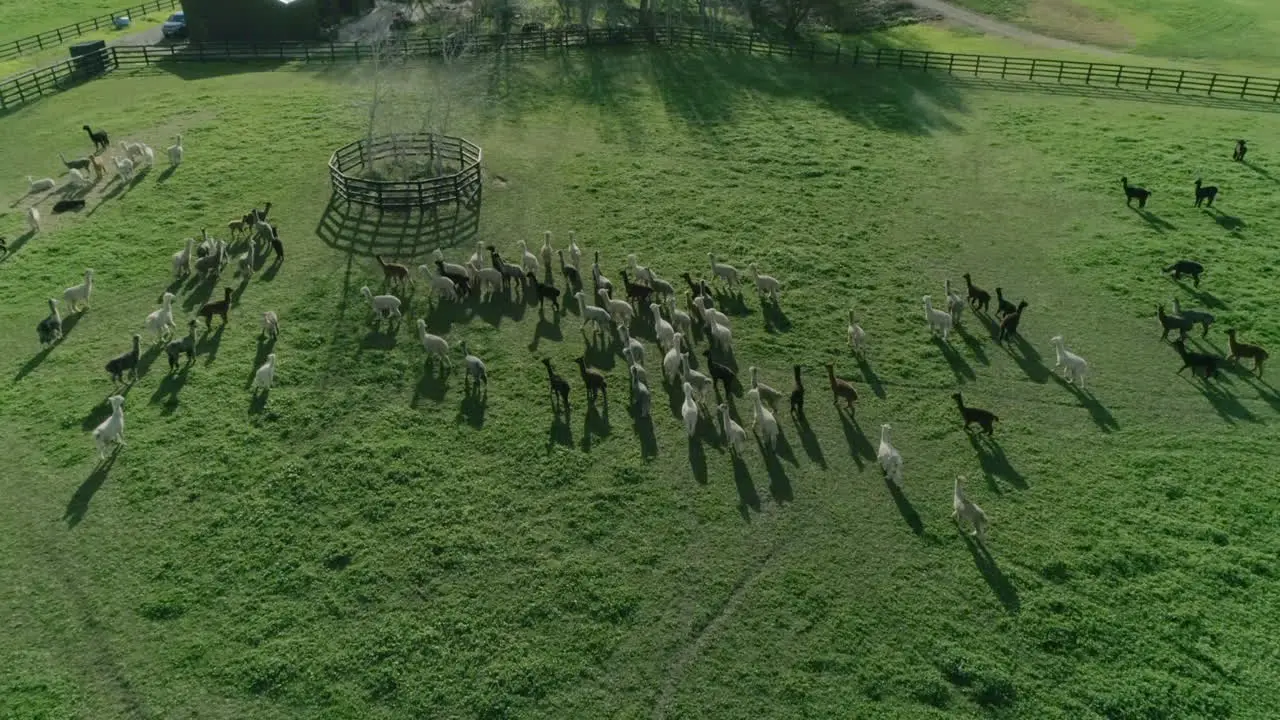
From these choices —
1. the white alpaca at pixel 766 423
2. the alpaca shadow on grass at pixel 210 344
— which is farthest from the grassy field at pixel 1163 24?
the alpaca shadow on grass at pixel 210 344

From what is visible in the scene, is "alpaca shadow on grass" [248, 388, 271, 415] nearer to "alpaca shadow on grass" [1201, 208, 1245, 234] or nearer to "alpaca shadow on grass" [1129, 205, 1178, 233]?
"alpaca shadow on grass" [1129, 205, 1178, 233]

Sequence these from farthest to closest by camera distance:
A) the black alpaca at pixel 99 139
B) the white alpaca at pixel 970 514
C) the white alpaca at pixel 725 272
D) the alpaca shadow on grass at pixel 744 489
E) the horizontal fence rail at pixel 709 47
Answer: the horizontal fence rail at pixel 709 47 < the black alpaca at pixel 99 139 < the white alpaca at pixel 725 272 < the alpaca shadow on grass at pixel 744 489 < the white alpaca at pixel 970 514

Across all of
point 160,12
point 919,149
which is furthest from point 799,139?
point 160,12

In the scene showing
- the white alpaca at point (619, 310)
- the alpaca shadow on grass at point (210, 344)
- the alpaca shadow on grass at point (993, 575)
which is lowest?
the alpaca shadow on grass at point (993, 575)

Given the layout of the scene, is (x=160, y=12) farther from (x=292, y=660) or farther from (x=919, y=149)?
(x=292, y=660)

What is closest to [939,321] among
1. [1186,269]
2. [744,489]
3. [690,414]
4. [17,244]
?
[690,414]

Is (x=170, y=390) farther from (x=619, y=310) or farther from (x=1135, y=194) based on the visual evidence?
(x=1135, y=194)

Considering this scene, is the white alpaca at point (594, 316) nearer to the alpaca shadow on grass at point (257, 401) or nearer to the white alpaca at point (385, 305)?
the white alpaca at point (385, 305)
